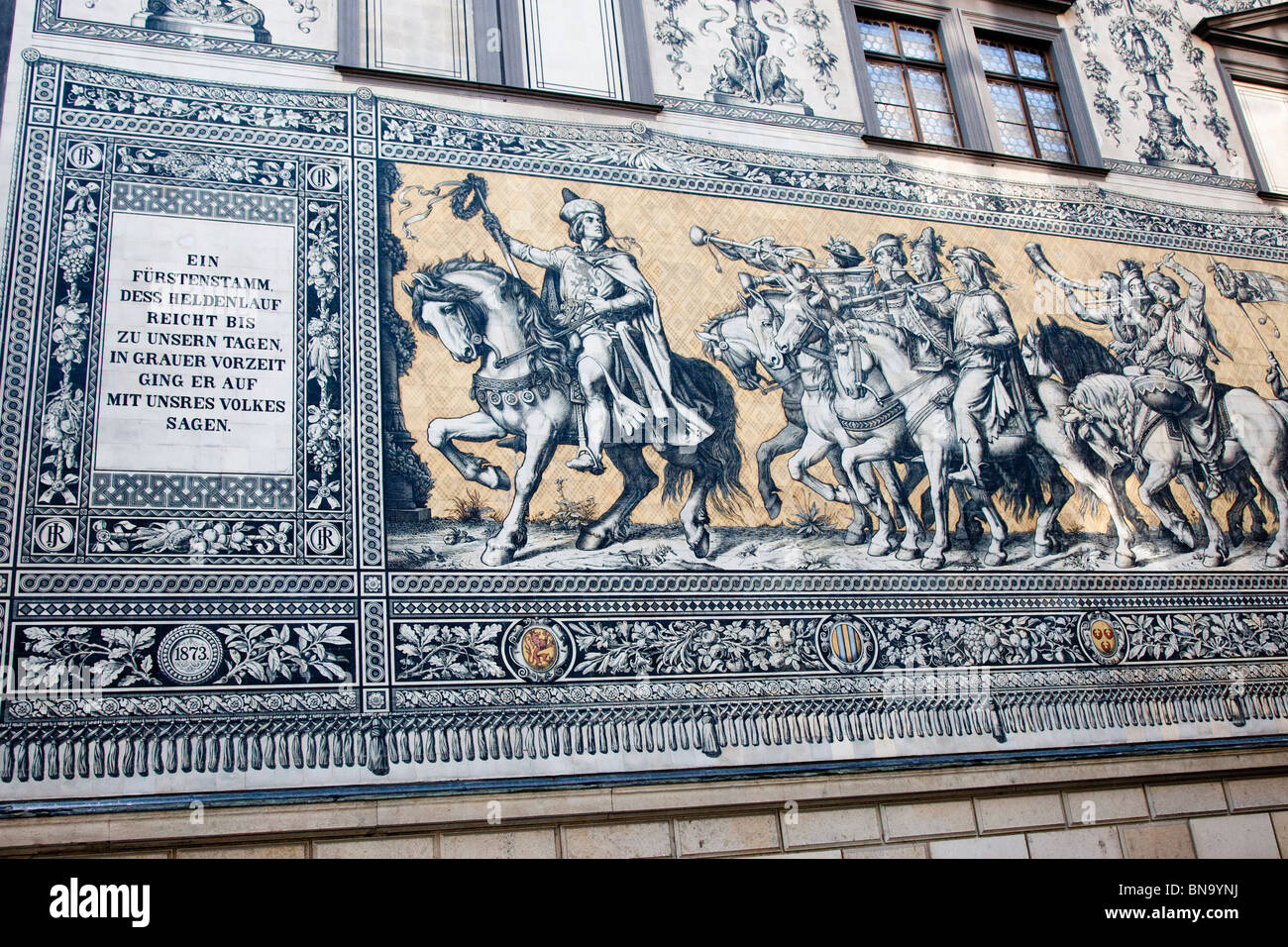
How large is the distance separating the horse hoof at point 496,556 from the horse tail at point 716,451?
775mm

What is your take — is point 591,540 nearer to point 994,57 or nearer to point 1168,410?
point 1168,410

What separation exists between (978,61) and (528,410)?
3.93 metres

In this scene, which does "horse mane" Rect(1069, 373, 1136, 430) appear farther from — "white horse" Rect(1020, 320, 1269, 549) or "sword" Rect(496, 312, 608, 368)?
"sword" Rect(496, 312, 608, 368)

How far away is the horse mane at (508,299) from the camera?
Answer: 223 inches

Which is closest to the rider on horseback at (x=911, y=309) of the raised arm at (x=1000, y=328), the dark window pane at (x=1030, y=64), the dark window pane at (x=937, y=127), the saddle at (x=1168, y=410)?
the raised arm at (x=1000, y=328)

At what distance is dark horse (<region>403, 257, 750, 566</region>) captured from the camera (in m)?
5.40

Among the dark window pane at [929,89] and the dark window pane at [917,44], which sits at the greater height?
the dark window pane at [917,44]

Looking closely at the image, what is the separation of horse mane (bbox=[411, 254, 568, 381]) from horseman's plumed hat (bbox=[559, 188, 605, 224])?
0.48 metres

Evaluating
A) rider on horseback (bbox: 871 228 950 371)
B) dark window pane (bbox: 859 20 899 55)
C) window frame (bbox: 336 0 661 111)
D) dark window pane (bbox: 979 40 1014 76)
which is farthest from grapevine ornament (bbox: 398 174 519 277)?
dark window pane (bbox: 979 40 1014 76)

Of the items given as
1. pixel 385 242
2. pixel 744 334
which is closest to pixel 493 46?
pixel 385 242

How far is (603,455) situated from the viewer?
18.3ft

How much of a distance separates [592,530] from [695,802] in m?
1.21

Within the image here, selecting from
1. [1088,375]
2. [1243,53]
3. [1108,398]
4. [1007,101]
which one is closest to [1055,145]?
[1007,101]

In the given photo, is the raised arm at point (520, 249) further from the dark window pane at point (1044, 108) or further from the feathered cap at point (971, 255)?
the dark window pane at point (1044, 108)
